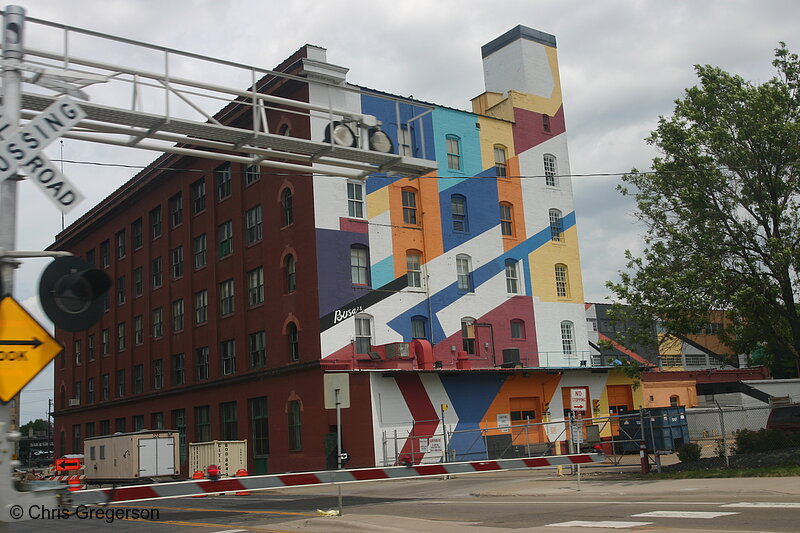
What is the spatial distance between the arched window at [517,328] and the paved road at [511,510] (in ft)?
59.3

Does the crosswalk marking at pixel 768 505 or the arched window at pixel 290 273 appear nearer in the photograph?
the crosswalk marking at pixel 768 505

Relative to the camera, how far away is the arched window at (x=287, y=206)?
39.6 metres

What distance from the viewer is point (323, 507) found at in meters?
21.0

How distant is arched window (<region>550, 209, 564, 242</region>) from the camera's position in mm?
47812

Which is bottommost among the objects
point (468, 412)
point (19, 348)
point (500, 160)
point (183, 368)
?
point (468, 412)

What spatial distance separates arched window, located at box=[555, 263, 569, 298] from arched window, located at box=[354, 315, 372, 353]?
1387cm

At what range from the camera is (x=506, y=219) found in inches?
1806

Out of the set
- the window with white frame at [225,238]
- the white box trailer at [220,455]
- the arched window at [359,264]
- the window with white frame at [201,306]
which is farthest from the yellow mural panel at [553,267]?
the window with white frame at [201,306]

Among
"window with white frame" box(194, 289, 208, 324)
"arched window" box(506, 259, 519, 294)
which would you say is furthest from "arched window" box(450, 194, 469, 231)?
"window with white frame" box(194, 289, 208, 324)

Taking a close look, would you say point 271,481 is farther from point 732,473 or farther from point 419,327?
point 419,327

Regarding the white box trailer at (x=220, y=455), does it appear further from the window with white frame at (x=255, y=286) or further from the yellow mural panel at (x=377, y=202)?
the yellow mural panel at (x=377, y=202)

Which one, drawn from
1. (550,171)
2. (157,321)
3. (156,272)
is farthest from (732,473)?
(156,272)

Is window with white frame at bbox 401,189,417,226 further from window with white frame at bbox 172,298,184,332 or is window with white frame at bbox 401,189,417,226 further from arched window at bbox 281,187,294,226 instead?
window with white frame at bbox 172,298,184,332

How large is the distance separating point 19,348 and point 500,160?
134 feet
